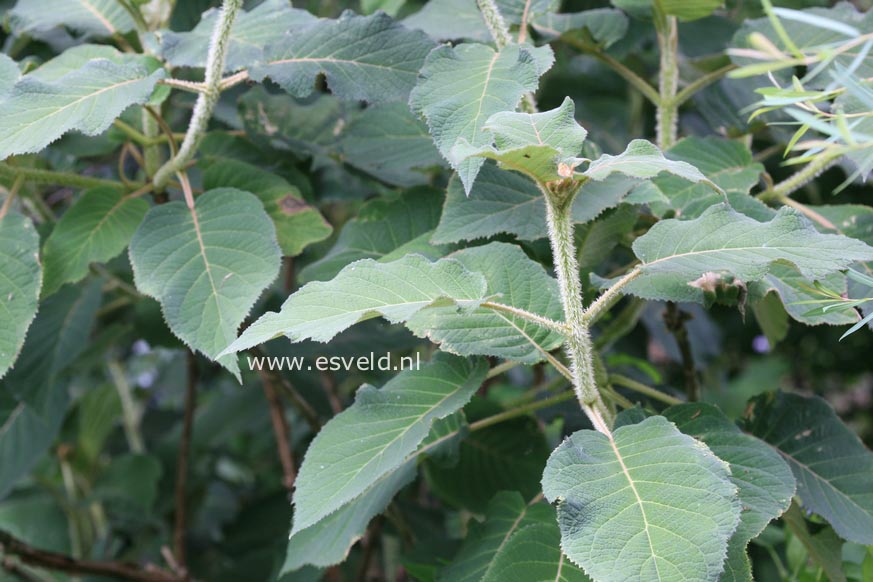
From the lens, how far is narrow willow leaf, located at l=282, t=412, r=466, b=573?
94 centimetres

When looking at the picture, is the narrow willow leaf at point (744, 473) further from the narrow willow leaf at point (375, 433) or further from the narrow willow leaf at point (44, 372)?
the narrow willow leaf at point (44, 372)

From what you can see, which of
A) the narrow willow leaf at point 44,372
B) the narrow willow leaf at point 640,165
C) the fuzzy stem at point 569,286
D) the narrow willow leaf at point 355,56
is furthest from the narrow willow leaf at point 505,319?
the narrow willow leaf at point 44,372

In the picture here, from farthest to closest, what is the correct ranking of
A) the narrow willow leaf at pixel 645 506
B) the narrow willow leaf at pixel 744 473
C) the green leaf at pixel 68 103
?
the green leaf at pixel 68 103, the narrow willow leaf at pixel 744 473, the narrow willow leaf at pixel 645 506

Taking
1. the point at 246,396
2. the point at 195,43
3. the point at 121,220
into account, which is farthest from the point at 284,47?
Result: the point at 246,396

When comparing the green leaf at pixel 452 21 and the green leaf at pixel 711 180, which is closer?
the green leaf at pixel 711 180

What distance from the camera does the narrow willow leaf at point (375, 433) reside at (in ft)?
2.54

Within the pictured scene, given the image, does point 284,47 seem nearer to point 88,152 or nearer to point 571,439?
point 88,152

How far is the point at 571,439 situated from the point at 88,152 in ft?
2.98

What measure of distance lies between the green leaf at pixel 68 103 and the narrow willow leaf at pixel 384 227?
28cm

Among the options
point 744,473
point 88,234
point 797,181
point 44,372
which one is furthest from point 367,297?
point 44,372

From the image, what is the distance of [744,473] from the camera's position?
0.81 m

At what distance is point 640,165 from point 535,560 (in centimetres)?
38

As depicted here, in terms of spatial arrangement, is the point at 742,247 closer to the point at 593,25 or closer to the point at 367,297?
the point at 367,297

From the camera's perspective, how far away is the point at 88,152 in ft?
4.30
